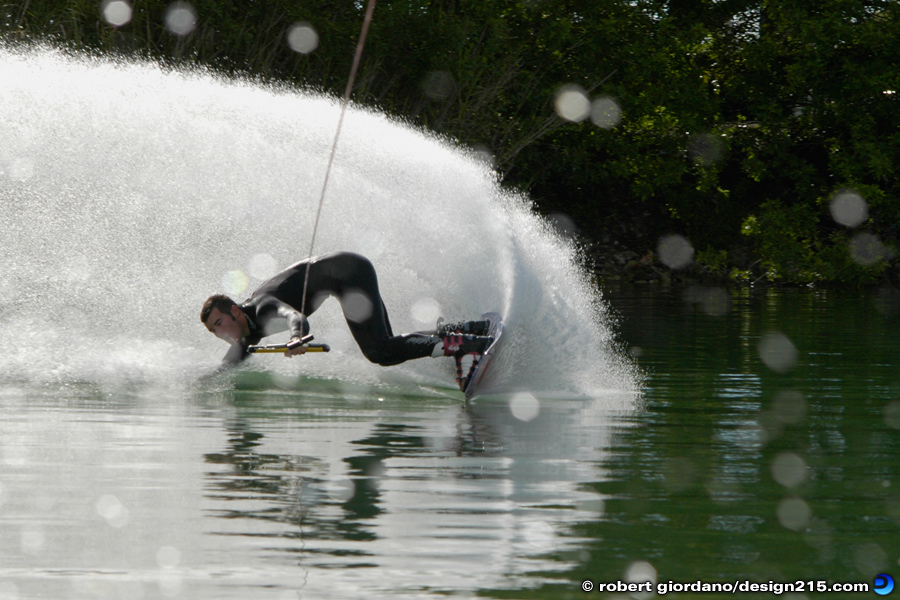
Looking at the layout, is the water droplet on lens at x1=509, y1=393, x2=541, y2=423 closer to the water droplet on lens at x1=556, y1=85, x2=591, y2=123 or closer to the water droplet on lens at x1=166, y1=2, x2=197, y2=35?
the water droplet on lens at x1=166, y1=2, x2=197, y2=35

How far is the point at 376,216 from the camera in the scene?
1312 cm

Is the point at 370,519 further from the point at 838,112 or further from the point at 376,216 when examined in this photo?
the point at 838,112

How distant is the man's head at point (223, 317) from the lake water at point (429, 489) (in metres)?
0.48

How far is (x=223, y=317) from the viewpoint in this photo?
29.8ft

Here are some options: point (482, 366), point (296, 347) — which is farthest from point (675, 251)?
point (296, 347)

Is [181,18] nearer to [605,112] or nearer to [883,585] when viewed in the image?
[605,112]

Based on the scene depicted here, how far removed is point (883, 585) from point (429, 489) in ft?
6.88

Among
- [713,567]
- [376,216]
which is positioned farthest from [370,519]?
[376,216]

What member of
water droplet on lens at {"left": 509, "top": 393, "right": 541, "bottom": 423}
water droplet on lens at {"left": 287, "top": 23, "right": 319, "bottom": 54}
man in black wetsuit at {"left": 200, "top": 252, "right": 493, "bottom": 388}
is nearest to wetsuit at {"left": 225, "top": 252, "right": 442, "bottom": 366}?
man in black wetsuit at {"left": 200, "top": 252, "right": 493, "bottom": 388}

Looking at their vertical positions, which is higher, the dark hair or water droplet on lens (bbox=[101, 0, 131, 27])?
water droplet on lens (bbox=[101, 0, 131, 27])

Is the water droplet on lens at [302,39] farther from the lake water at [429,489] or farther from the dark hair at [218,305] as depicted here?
the dark hair at [218,305]

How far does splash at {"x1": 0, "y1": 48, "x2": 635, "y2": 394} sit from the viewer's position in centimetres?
1079

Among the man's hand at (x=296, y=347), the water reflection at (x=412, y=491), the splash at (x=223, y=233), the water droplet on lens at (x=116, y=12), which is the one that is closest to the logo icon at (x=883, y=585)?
the water reflection at (x=412, y=491)

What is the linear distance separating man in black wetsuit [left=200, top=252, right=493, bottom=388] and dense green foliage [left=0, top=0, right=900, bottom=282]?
14720 millimetres
